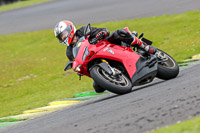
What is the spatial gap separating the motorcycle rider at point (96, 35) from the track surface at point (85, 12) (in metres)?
12.5


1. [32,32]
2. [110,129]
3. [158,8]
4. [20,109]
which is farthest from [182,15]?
[110,129]

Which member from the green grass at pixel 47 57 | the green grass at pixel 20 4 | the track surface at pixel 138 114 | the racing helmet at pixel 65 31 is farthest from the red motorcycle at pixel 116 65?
the green grass at pixel 20 4

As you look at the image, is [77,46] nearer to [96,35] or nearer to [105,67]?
[96,35]

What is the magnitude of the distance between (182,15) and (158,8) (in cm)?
284

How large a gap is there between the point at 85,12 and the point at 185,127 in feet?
70.4

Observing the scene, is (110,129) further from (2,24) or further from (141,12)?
(2,24)

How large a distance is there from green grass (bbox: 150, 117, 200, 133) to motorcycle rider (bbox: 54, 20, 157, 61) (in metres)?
3.80

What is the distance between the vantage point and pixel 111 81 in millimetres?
7348

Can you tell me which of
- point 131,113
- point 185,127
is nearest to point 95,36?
point 131,113

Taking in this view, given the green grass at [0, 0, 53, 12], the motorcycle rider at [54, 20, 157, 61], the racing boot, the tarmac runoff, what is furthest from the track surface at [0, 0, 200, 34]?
the motorcycle rider at [54, 20, 157, 61]

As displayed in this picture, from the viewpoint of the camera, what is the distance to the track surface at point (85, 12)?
70.1ft

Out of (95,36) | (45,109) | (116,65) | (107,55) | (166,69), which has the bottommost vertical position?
(45,109)

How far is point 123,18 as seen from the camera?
21.0 m

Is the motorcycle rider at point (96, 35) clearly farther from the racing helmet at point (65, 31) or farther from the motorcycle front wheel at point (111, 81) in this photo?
the motorcycle front wheel at point (111, 81)
